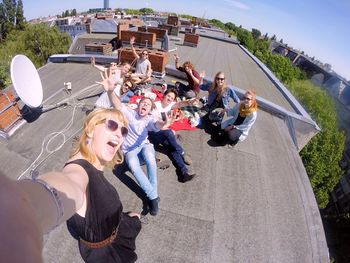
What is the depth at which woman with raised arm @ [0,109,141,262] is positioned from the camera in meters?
0.84

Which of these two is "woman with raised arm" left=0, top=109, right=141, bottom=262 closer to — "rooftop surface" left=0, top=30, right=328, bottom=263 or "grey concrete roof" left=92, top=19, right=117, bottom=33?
"rooftop surface" left=0, top=30, right=328, bottom=263

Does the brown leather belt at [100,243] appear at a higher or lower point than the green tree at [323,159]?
higher

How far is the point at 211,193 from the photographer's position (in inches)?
186

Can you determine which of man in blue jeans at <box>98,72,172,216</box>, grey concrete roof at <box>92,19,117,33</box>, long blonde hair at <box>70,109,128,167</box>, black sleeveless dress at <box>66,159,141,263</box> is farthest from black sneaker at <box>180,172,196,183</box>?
grey concrete roof at <box>92,19,117,33</box>

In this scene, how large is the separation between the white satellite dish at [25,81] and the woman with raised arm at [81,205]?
3490 mm

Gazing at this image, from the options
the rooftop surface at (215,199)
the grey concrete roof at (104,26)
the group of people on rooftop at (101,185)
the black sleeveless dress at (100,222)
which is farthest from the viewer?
the grey concrete roof at (104,26)

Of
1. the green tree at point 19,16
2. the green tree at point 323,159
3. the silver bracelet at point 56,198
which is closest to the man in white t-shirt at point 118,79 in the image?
the silver bracelet at point 56,198

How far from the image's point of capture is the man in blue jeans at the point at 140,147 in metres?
4.01

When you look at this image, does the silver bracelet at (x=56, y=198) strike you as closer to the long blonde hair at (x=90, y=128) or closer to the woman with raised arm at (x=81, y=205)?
the woman with raised arm at (x=81, y=205)

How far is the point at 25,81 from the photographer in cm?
571

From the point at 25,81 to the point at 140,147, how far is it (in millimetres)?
3552

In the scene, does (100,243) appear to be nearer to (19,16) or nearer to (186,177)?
(186,177)

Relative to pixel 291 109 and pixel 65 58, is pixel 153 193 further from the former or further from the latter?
pixel 65 58

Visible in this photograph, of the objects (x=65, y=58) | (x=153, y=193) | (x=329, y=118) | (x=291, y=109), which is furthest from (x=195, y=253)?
(x=329, y=118)
